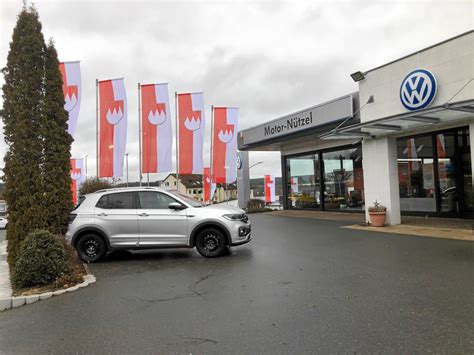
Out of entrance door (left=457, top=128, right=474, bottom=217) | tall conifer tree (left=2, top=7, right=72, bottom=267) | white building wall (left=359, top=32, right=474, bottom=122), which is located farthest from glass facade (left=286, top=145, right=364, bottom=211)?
tall conifer tree (left=2, top=7, right=72, bottom=267)

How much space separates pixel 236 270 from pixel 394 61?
8775 millimetres

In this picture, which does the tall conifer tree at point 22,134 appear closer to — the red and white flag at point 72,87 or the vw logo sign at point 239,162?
the red and white flag at point 72,87

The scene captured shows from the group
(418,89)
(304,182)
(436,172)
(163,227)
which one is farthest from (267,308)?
(304,182)

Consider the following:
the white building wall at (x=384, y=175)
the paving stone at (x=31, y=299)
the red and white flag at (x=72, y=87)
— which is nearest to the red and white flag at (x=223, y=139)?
the red and white flag at (x=72, y=87)

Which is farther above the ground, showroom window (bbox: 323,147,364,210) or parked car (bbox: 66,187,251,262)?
showroom window (bbox: 323,147,364,210)

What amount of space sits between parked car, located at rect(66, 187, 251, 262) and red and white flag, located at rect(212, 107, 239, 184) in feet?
43.8

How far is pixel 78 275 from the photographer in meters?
6.44

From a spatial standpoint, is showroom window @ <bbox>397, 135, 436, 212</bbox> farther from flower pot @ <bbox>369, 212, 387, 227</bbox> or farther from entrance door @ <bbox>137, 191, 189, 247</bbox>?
entrance door @ <bbox>137, 191, 189, 247</bbox>

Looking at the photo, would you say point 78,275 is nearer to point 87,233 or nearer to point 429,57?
point 87,233

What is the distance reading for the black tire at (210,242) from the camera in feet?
26.3

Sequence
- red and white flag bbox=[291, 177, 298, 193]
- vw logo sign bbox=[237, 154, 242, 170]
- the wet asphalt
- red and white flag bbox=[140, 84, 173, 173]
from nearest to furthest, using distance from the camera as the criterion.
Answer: the wet asphalt < red and white flag bbox=[140, 84, 173, 173] < red and white flag bbox=[291, 177, 298, 193] < vw logo sign bbox=[237, 154, 242, 170]

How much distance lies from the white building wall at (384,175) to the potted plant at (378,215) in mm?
269

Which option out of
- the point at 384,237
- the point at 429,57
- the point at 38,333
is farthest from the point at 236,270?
the point at 429,57

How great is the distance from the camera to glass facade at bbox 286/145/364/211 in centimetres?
1720
